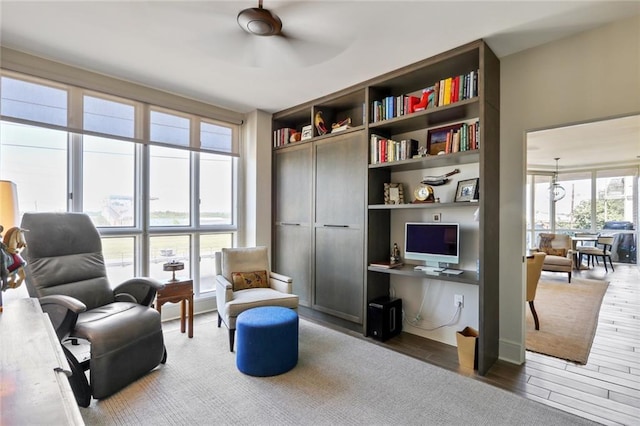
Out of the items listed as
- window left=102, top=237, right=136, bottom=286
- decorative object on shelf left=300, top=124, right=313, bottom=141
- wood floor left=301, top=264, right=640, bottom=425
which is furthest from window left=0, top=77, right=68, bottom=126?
wood floor left=301, top=264, right=640, bottom=425

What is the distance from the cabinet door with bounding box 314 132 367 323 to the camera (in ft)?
10.8

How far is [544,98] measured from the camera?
2502mm

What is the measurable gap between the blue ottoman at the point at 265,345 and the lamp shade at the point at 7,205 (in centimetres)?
161

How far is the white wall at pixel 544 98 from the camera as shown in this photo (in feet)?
7.14

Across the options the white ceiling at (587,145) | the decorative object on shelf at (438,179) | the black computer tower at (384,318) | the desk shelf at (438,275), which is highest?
the white ceiling at (587,145)

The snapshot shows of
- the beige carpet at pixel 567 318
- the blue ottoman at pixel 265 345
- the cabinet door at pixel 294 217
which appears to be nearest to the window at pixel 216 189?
the cabinet door at pixel 294 217

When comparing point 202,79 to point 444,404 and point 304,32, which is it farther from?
point 444,404

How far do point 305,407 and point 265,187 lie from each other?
2871mm

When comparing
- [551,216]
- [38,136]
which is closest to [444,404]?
[38,136]

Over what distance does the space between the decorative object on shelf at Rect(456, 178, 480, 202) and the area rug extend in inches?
58.7

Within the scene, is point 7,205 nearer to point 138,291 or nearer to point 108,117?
point 138,291

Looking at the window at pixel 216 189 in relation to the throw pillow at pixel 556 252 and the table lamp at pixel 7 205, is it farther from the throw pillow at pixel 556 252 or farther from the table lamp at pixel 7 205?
the throw pillow at pixel 556 252

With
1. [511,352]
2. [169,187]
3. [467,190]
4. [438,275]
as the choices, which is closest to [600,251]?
[511,352]

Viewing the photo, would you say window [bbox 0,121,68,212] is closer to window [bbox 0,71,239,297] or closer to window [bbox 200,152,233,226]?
window [bbox 0,71,239,297]
